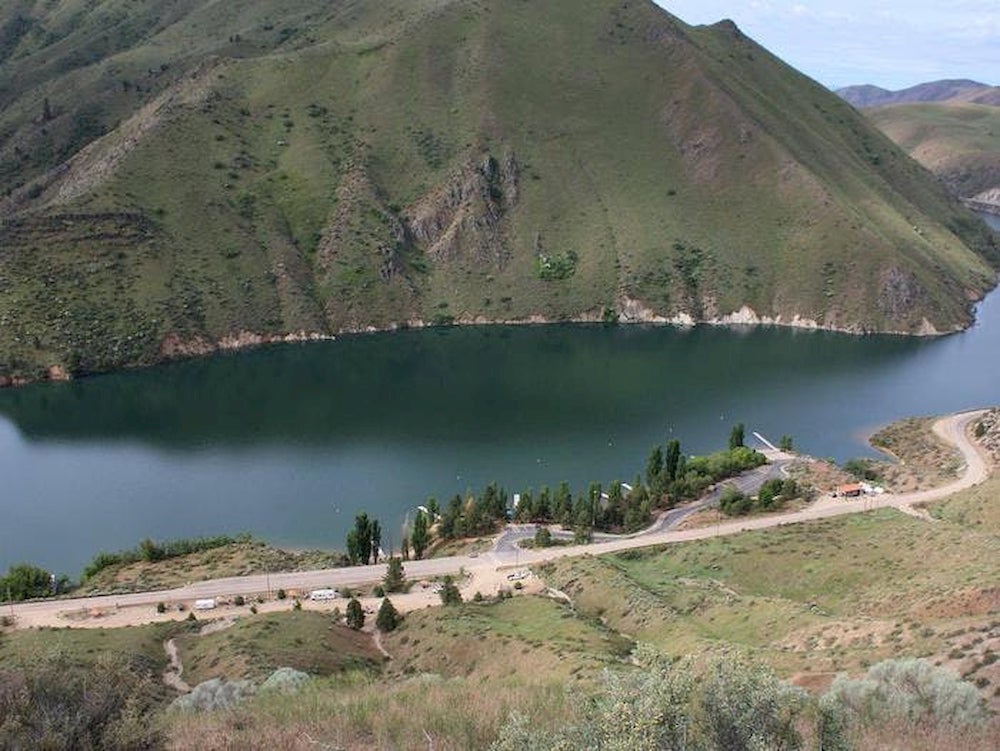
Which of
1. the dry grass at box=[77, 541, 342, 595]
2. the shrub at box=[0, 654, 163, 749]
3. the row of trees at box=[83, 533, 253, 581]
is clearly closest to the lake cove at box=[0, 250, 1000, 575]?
the row of trees at box=[83, 533, 253, 581]

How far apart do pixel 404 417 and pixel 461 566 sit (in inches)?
2238

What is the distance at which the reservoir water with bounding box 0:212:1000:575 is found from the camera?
320 ft

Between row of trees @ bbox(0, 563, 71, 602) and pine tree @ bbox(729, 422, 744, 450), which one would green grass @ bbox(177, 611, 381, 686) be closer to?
row of trees @ bbox(0, 563, 71, 602)

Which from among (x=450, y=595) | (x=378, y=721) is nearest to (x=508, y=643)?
(x=450, y=595)

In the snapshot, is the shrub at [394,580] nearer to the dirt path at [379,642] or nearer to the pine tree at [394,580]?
the pine tree at [394,580]

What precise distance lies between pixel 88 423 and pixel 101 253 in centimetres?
5022

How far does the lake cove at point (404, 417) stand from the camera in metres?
97.4

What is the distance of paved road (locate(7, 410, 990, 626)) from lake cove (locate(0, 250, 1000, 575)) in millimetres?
16594

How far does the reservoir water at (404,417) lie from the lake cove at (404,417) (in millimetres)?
416

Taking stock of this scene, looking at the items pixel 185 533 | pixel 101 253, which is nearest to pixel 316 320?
pixel 101 253

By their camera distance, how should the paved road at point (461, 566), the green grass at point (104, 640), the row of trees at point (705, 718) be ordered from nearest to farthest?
the row of trees at point (705, 718) → the green grass at point (104, 640) → the paved road at point (461, 566)

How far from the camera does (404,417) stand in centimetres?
12900

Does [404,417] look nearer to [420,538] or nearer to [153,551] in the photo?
[420,538]

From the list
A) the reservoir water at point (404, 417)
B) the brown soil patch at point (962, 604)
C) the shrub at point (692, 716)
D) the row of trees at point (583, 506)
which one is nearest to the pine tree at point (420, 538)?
the row of trees at point (583, 506)
